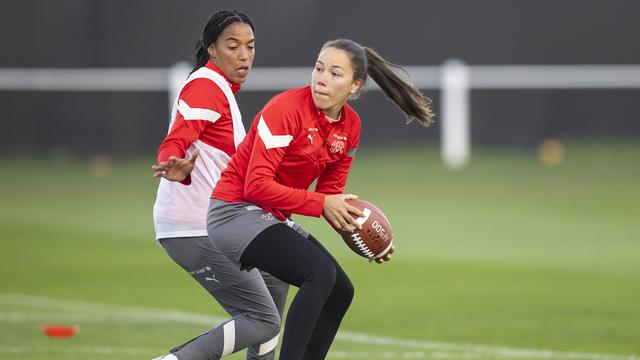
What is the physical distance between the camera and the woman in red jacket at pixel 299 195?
6.40m

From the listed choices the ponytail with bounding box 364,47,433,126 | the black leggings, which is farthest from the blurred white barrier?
the black leggings

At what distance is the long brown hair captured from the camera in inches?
267

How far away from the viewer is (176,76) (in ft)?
72.9

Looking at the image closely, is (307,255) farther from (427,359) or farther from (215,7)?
(215,7)

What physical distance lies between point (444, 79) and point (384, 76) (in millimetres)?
15479

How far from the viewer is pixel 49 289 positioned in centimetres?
1313

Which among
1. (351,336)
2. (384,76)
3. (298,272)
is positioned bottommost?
(351,336)

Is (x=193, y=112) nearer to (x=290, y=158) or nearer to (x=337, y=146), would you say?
(x=290, y=158)

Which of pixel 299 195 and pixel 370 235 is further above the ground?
pixel 299 195

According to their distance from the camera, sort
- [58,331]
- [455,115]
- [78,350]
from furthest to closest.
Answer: [455,115] < [58,331] < [78,350]

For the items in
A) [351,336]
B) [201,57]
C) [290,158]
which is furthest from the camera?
[351,336]

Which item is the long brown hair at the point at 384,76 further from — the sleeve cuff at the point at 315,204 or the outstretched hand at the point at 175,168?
the outstretched hand at the point at 175,168

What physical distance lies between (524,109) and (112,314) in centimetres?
1280

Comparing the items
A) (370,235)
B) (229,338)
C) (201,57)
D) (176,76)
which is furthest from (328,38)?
(229,338)
